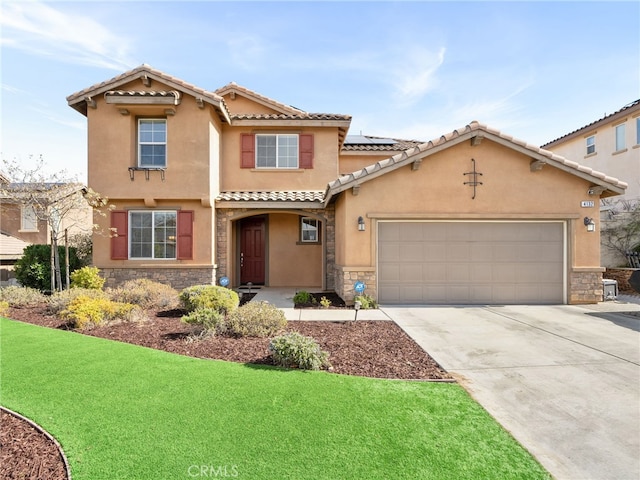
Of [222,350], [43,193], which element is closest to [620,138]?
[222,350]

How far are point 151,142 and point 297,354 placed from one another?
33.6ft

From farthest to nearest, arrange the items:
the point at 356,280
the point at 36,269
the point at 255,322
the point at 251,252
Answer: the point at 251,252, the point at 36,269, the point at 356,280, the point at 255,322

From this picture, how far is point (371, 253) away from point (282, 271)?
5.03 m

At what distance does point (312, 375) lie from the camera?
4.90 meters

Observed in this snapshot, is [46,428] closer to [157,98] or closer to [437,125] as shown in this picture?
[157,98]

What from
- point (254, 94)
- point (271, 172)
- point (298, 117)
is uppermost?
point (254, 94)

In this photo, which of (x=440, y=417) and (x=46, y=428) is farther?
(x=440, y=417)

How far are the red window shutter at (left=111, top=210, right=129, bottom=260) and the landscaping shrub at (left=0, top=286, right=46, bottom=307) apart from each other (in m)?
2.41

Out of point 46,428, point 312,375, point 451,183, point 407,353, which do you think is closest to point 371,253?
point 451,183

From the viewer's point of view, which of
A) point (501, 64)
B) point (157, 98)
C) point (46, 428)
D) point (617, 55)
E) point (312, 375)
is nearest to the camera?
point (46, 428)

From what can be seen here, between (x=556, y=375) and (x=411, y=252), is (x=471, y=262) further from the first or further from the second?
(x=556, y=375)

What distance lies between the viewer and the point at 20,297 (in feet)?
32.1

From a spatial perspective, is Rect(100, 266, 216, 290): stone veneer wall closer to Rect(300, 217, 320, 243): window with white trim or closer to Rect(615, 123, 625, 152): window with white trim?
Rect(300, 217, 320, 243): window with white trim

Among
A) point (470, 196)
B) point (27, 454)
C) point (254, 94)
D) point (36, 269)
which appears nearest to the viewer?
point (27, 454)
